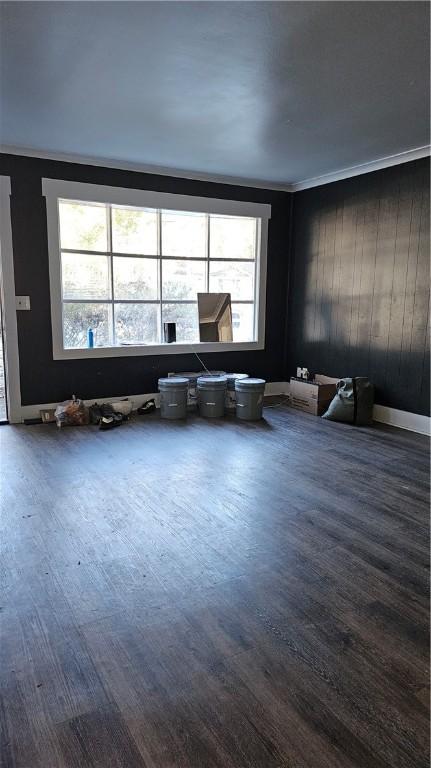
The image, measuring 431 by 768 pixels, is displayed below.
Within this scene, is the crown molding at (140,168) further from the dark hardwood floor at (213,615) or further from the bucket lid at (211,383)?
the dark hardwood floor at (213,615)

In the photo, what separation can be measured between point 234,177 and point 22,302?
2.97 meters

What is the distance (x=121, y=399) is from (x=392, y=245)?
3.49m

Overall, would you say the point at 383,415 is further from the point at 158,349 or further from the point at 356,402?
the point at 158,349

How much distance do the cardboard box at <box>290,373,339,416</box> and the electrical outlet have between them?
3.32m

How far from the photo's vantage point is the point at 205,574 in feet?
8.30

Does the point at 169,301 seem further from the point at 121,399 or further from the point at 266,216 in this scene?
the point at 266,216

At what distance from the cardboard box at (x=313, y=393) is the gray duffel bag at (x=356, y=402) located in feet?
1.19

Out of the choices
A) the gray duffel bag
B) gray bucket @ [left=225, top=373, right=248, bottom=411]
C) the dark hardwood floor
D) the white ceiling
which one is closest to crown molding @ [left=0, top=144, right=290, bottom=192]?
the white ceiling

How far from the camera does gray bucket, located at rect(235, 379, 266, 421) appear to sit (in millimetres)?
5574

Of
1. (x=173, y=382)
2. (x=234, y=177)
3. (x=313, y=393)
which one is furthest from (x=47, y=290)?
(x=313, y=393)

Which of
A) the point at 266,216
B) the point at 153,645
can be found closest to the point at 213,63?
the point at 153,645

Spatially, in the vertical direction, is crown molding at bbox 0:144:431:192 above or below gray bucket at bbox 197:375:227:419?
above

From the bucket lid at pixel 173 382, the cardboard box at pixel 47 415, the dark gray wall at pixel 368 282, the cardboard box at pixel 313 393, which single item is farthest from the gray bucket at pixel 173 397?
the dark gray wall at pixel 368 282

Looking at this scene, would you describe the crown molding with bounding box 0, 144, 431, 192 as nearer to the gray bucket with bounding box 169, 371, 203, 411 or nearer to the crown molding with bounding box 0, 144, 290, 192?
the crown molding with bounding box 0, 144, 290, 192
